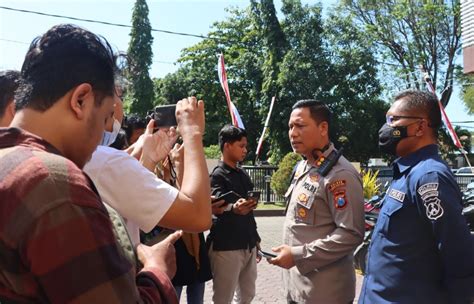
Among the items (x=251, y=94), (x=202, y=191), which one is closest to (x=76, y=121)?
(x=202, y=191)

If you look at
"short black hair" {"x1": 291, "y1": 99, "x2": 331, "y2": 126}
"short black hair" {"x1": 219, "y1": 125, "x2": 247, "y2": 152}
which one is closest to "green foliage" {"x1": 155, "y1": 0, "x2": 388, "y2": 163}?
"short black hair" {"x1": 219, "y1": 125, "x2": 247, "y2": 152}

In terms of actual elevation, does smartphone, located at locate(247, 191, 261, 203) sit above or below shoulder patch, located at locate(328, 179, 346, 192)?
below

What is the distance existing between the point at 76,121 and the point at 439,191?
1.78m

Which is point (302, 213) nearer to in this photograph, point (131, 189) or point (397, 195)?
point (397, 195)

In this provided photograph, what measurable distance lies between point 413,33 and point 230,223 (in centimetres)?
2499

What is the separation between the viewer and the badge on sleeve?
→ 2158mm

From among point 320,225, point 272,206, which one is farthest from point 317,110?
point 272,206

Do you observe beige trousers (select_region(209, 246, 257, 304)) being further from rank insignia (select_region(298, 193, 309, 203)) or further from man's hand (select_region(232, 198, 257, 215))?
rank insignia (select_region(298, 193, 309, 203))

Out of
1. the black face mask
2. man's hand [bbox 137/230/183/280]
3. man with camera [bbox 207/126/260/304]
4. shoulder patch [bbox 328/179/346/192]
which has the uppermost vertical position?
the black face mask

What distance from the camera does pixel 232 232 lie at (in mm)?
4121

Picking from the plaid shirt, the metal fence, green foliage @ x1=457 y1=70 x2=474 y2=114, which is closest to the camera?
the plaid shirt

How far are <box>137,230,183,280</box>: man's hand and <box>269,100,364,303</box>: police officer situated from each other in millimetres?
1528

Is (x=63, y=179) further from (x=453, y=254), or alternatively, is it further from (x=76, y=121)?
(x=453, y=254)

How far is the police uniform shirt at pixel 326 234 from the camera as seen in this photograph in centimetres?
277
